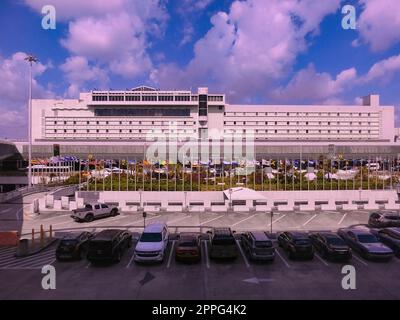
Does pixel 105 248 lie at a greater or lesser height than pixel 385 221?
greater

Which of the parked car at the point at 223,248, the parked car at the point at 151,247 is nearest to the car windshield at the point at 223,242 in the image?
the parked car at the point at 223,248

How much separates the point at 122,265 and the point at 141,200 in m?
22.0

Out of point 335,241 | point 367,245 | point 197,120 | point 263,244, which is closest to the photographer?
point 263,244

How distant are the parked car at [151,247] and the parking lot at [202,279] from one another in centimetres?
41

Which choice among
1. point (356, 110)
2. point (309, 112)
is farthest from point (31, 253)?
point (356, 110)

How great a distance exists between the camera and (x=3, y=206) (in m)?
37.6

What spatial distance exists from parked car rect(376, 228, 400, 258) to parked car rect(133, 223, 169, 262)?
12.0m

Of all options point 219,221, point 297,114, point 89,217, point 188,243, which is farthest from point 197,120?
point 188,243

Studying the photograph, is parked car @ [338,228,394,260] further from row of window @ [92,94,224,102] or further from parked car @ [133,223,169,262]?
row of window @ [92,94,224,102]

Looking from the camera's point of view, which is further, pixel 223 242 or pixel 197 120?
pixel 197 120

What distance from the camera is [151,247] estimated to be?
18.4 meters

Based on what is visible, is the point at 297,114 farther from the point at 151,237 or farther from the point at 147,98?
the point at 151,237

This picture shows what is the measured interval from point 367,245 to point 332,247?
2.19 m

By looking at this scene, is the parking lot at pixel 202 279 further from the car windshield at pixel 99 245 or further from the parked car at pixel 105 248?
the car windshield at pixel 99 245
